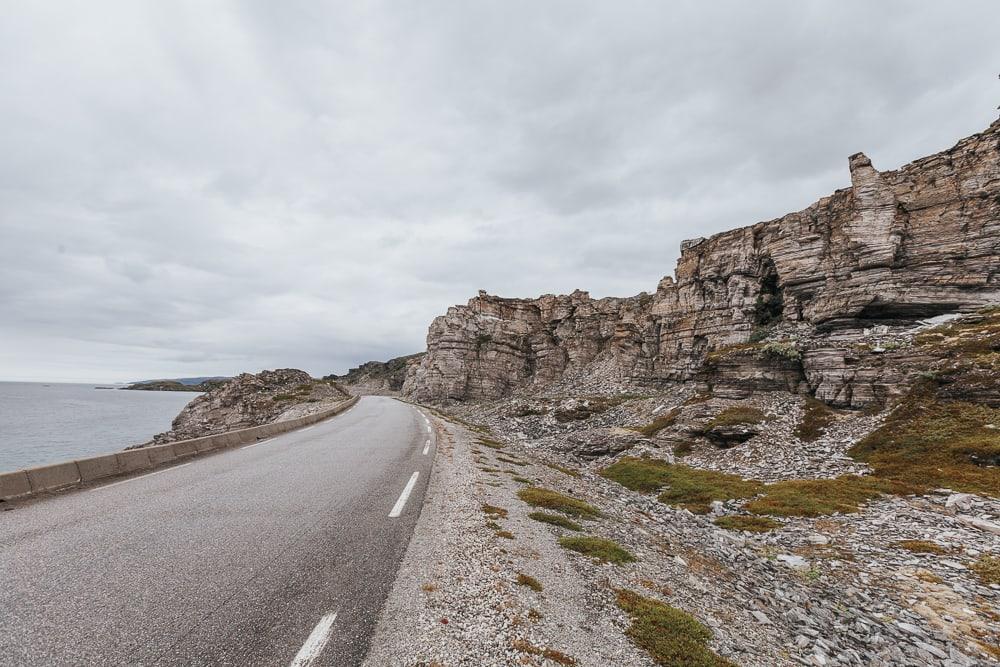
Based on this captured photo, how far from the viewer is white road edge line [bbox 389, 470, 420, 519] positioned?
1052 centimetres

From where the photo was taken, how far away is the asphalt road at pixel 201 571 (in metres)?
4.88

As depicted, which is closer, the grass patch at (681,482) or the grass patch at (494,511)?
the grass patch at (494,511)

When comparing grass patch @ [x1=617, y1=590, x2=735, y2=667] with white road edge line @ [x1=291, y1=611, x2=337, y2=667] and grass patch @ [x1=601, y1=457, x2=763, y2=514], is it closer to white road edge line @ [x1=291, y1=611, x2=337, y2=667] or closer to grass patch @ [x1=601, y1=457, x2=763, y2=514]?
white road edge line @ [x1=291, y1=611, x2=337, y2=667]

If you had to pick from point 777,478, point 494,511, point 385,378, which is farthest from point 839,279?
point 385,378

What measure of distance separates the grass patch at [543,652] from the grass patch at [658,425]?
1108 inches

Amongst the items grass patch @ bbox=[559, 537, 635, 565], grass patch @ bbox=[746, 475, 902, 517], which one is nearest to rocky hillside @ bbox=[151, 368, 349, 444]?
grass patch @ bbox=[559, 537, 635, 565]

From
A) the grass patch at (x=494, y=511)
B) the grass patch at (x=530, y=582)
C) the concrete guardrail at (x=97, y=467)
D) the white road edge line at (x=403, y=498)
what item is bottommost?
the grass patch at (x=494, y=511)

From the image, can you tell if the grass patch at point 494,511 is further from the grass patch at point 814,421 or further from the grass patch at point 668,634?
the grass patch at point 814,421

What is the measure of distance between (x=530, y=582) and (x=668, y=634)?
256 centimetres

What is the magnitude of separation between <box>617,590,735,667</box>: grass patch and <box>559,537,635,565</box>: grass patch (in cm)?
178

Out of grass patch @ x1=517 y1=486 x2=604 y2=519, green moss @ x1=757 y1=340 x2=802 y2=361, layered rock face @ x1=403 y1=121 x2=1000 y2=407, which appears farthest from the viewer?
green moss @ x1=757 y1=340 x2=802 y2=361

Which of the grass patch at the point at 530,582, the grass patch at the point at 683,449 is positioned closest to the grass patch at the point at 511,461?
the grass patch at the point at 683,449

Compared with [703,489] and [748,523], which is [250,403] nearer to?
[703,489]

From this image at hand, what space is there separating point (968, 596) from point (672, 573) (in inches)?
278
